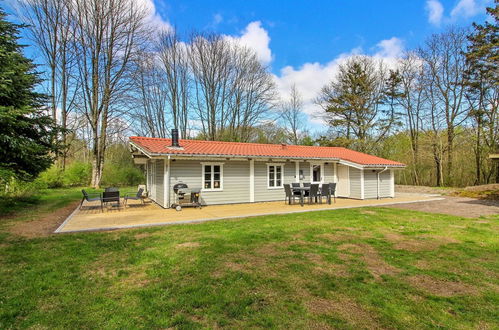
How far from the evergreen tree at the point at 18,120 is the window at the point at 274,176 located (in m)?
9.51

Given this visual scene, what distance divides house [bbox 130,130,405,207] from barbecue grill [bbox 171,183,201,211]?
1.04 feet

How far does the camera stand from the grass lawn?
2824mm

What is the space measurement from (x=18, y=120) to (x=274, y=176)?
10620 millimetres

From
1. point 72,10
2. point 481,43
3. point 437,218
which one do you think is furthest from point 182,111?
point 481,43

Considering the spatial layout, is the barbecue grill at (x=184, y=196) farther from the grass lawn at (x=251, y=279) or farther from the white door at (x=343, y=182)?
the white door at (x=343, y=182)

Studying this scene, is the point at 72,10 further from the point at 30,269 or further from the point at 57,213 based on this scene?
the point at 30,269

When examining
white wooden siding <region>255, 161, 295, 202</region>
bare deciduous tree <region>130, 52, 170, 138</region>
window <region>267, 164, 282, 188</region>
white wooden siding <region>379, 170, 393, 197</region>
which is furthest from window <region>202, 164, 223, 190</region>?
bare deciduous tree <region>130, 52, 170, 138</region>

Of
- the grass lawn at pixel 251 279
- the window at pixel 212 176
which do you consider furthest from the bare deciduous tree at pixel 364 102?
the grass lawn at pixel 251 279

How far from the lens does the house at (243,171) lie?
37.1 feet

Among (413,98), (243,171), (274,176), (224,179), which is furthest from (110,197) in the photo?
(413,98)

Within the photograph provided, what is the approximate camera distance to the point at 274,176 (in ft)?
45.0

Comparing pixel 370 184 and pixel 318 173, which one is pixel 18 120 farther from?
pixel 370 184

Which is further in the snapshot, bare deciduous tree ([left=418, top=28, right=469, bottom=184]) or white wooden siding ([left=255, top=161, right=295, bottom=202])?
bare deciduous tree ([left=418, top=28, right=469, bottom=184])

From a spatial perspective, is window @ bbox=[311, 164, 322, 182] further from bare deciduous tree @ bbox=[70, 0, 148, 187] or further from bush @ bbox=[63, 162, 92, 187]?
bush @ bbox=[63, 162, 92, 187]
